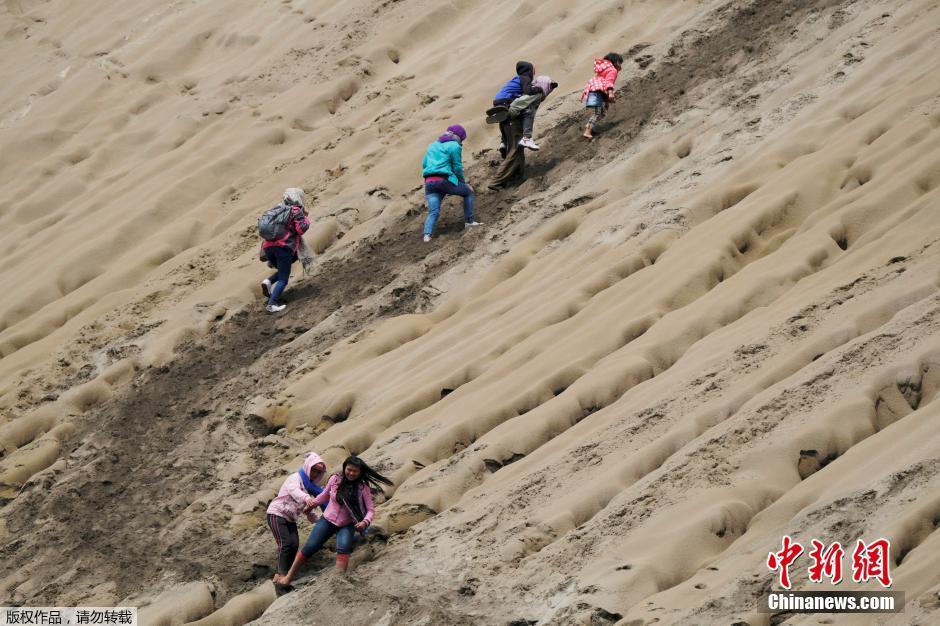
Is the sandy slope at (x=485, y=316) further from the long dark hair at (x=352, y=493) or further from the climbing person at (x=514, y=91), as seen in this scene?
the climbing person at (x=514, y=91)

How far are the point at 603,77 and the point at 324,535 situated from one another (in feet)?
21.3

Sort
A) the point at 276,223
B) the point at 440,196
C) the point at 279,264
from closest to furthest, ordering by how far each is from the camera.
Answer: the point at 276,223 → the point at 279,264 → the point at 440,196

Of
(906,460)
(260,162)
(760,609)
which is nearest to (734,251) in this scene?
(906,460)

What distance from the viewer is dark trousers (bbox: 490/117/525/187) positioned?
1227 centimetres

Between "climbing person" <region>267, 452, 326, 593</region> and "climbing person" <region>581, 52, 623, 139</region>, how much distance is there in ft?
18.6

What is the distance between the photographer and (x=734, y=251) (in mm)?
9250

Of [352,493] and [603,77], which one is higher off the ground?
[603,77]

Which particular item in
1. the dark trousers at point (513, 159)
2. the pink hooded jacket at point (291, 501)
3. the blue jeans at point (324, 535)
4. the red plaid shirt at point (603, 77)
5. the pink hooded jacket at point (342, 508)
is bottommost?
the blue jeans at point (324, 535)

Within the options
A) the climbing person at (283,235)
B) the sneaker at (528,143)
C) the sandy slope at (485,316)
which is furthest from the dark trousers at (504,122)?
the climbing person at (283,235)

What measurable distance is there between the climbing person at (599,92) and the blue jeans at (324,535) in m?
5.96

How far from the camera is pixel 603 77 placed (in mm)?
12500

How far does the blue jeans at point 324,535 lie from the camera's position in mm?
7723

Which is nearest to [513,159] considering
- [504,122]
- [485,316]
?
[504,122]

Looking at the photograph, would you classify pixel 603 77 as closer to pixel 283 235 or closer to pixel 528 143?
pixel 528 143
